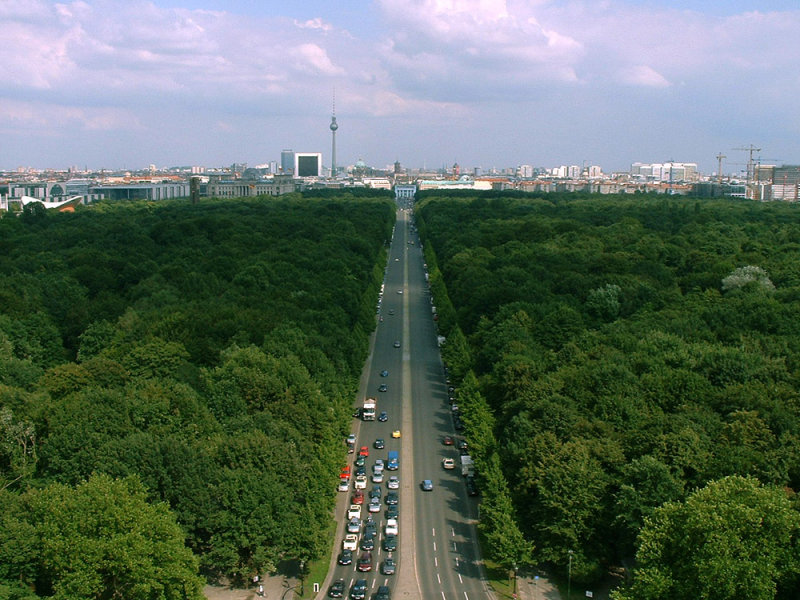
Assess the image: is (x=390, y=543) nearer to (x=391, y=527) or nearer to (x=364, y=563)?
(x=391, y=527)

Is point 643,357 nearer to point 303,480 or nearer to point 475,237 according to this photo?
point 303,480

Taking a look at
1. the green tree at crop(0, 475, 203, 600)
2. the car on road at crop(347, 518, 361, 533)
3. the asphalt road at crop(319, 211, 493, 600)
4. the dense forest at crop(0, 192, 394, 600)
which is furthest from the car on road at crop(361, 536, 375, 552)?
the green tree at crop(0, 475, 203, 600)

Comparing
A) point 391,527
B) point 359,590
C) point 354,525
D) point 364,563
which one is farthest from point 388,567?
point 354,525

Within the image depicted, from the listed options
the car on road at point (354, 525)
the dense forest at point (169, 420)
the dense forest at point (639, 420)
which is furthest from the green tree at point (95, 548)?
the dense forest at point (639, 420)

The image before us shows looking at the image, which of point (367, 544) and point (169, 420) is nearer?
point (367, 544)

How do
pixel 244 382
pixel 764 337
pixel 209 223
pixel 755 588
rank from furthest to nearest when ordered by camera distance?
pixel 209 223 → pixel 764 337 → pixel 244 382 → pixel 755 588

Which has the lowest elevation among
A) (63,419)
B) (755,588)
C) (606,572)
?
(606,572)

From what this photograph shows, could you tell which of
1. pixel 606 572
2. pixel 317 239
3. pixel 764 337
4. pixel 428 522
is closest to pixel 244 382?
pixel 428 522
